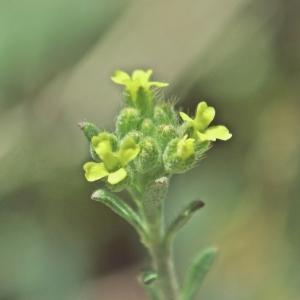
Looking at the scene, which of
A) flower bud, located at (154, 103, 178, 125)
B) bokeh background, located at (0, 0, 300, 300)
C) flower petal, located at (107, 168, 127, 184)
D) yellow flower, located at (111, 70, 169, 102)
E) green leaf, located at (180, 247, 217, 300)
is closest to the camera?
flower petal, located at (107, 168, 127, 184)

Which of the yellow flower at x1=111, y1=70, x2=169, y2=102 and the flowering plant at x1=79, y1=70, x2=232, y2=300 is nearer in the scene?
the flowering plant at x1=79, y1=70, x2=232, y2=300

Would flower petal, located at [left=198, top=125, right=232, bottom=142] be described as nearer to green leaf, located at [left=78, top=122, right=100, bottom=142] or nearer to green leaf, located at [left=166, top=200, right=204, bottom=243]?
green leaf, located at [left=166, top=200, right=204, bottom=243]

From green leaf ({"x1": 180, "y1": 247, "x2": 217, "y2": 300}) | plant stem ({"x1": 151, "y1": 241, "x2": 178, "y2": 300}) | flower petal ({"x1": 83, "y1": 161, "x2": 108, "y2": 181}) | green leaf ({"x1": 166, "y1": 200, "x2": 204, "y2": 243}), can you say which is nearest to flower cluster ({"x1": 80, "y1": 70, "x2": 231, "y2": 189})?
flower petal ({"x1": 83, "y1": 161, "x2": 108, "y2": 181})

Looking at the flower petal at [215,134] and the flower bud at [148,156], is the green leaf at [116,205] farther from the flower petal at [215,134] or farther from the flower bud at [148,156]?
the flower petal at [215,134]

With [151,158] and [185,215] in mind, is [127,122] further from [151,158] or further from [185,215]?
[185,215]

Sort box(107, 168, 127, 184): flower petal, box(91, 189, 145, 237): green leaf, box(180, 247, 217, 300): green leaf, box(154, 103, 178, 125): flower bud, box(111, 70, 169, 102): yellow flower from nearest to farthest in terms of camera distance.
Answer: box(107, 168, 127, 184): flower petal → box(91, 189, 145, 237): green leaf → box(154, 103, 178, 125): flower bud → box(111, 70, 169, 102): yellow flower → box(180, 247, 217, 300): green leaf

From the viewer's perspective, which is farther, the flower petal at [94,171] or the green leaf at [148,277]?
the green leaf at [148,277]

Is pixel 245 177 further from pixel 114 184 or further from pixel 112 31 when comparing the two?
pixel 114 184

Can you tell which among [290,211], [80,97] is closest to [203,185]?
[290,211]

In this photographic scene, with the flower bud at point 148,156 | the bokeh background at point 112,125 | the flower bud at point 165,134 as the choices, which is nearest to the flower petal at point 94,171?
the flower bud at point 148,156
